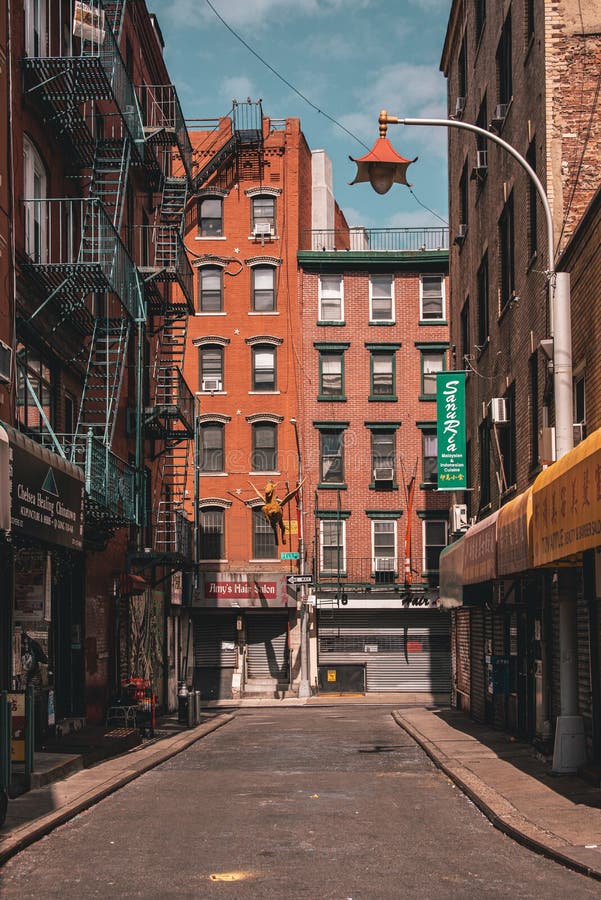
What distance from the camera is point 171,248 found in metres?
32.3

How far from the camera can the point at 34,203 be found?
21.4 m

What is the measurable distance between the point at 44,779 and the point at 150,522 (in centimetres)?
1790

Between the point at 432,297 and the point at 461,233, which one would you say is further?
the point at 432,297

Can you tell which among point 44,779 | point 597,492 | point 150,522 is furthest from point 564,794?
point 150,522

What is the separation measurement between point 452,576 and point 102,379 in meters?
8.78

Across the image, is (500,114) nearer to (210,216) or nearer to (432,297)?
(432,297)

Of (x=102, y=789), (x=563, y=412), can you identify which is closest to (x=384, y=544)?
(x=102, y=789)

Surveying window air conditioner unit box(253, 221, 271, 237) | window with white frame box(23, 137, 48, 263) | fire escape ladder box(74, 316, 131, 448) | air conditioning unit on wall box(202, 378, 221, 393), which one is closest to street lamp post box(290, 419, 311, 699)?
air conditioning unit on wall box(202, 378, 221, 393)

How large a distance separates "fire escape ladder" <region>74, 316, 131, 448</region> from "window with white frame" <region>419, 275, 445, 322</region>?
26039 millimetres

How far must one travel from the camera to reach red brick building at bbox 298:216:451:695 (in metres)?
48.8

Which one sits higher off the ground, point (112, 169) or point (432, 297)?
point (432, 297)

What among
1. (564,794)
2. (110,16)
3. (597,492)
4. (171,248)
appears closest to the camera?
(597,492)

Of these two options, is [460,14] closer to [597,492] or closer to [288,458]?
[288,458]

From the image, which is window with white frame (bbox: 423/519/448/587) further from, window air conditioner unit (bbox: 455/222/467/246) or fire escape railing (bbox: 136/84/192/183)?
fire escape railing (bbox: 136/84/192/183)
